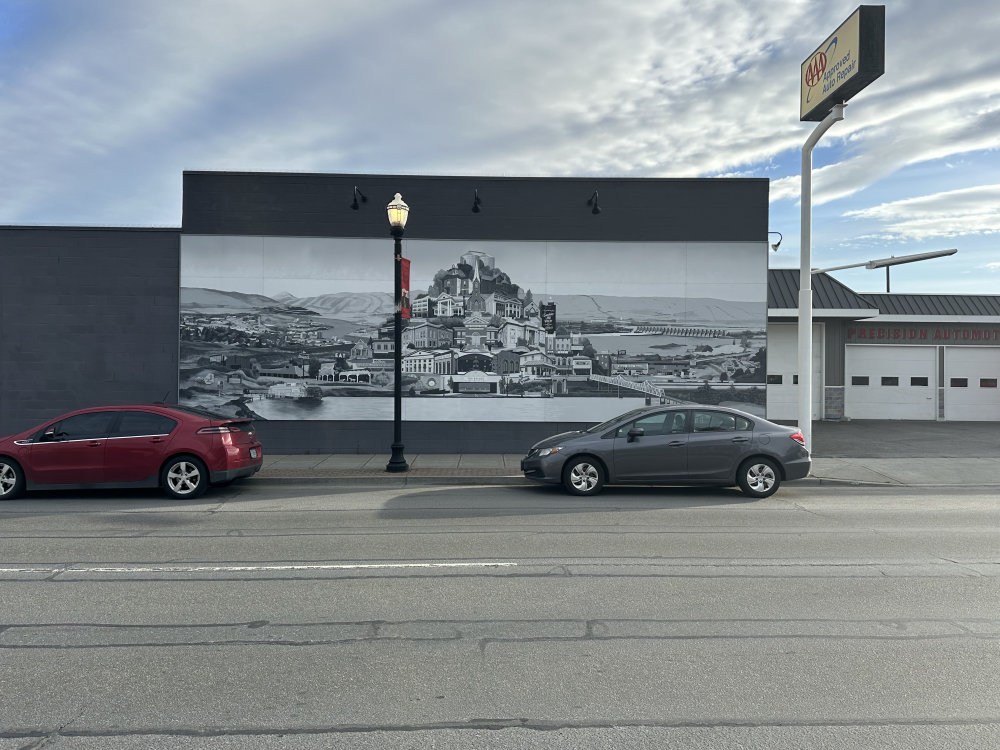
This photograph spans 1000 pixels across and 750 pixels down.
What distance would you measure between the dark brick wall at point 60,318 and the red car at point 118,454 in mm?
5180

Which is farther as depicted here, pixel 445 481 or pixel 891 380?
pixel 891 380

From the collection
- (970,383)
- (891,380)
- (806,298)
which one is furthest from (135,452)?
(970,383)

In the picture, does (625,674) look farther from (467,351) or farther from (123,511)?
(467,351)

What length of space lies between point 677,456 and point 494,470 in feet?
12.5

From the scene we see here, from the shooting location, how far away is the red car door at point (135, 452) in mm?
10617

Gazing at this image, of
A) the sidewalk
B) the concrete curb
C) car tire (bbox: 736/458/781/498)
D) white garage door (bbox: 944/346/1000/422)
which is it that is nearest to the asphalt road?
car tire (bbox: 736/458/781/498)

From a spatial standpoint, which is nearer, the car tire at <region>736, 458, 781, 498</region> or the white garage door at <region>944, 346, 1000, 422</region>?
the car tire at <region>736, 458, 781, 498</region>

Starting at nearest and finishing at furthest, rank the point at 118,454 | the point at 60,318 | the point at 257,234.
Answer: the point at 118,454 < the point at 60,318 < the point at 257,234

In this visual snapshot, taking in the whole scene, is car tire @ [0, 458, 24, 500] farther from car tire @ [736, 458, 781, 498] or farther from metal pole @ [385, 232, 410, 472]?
car tire @ [736, 458, 781, 498]

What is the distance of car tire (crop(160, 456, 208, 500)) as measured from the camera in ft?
34.9

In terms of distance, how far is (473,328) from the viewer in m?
16.0

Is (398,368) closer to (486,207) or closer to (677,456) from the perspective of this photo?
(486,207)

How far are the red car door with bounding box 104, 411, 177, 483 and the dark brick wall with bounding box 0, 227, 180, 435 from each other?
5695 millimetres

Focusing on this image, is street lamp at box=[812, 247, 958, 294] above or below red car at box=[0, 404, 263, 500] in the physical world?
above
